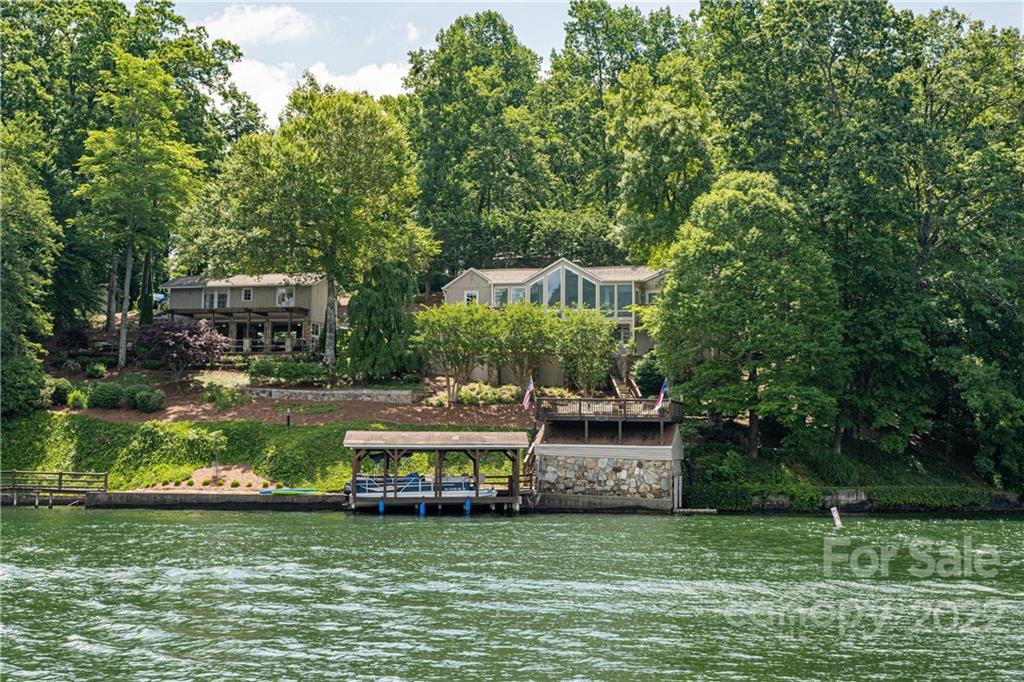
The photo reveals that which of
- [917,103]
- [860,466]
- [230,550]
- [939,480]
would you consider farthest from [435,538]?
[917,103]

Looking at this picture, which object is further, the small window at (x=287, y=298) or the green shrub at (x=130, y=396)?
the small window at (x=287, y=298)

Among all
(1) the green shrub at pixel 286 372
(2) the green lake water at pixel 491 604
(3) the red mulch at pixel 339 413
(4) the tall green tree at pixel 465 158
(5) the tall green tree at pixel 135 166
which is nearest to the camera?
(2) the green lake water at pixel 491 604

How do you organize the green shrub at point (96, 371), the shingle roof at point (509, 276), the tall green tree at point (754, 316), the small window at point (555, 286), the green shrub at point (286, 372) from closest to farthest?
1. the tall green tree at point (754, 316)
2. the green shrub at point (286, 372)
3. the green shrub at point (96, 371)
4. the small window at point (555, 286)
5. the shingle roof at point (509, 276)

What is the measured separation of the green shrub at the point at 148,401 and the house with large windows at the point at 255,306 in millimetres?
15896

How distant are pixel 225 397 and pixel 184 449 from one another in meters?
6.05

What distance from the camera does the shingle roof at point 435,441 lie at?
146 ft

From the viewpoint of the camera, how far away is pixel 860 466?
52.5 meters

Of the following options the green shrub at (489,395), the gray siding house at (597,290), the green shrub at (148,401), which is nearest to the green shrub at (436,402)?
the green shrub at (489,395)

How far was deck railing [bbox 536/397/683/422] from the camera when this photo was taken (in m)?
47.8

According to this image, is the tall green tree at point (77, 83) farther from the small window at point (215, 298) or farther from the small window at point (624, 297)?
the small window at point (624, 297)

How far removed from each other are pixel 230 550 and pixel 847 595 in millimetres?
19057

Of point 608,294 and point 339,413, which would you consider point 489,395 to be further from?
point 608,294

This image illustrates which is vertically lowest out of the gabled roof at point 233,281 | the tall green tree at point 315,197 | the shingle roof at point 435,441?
the shingle roof at point 435,441

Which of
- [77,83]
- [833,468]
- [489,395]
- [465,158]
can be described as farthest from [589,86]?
[833,468]
